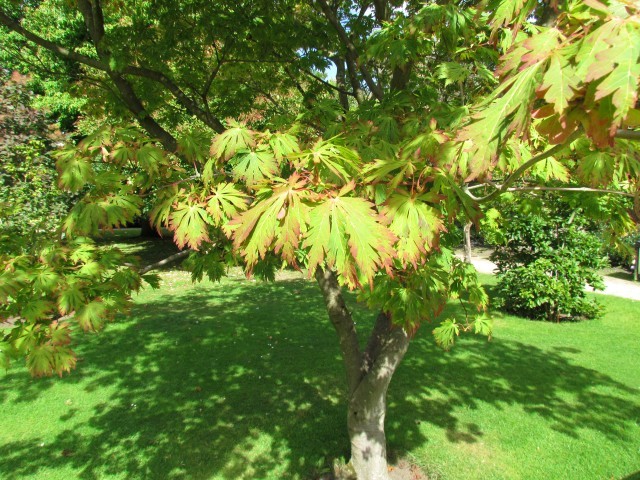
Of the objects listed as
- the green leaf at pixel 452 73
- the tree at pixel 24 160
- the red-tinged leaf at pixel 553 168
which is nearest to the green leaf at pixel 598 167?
the red-tinged leaf at pixel 553 168

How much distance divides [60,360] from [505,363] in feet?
19.7

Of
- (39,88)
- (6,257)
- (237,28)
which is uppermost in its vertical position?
(39,88)

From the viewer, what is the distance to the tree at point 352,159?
1183 millimetres

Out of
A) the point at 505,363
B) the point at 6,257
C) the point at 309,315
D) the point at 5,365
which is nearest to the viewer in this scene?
the point at 5,365

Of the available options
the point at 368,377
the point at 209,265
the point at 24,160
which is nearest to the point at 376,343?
the point at 368,377

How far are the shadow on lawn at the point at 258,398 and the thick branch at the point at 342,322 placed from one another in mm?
999

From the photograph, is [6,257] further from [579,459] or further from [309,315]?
[309,315]

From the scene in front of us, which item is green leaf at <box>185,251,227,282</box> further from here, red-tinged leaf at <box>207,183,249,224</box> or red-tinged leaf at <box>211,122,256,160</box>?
red-tinged leaf at <box>211,122,256,160</box>

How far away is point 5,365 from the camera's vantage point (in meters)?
2.20

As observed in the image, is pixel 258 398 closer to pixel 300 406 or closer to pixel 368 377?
pixel 300 406

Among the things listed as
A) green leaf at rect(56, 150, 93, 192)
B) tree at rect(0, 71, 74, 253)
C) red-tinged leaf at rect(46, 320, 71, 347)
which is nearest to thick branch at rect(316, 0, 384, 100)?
green leaf at rect(56, 150, 93, 192)

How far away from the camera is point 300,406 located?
5.11 metres

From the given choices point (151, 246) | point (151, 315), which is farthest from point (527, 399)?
point (151, 246)

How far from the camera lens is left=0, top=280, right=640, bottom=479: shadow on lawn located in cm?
418
